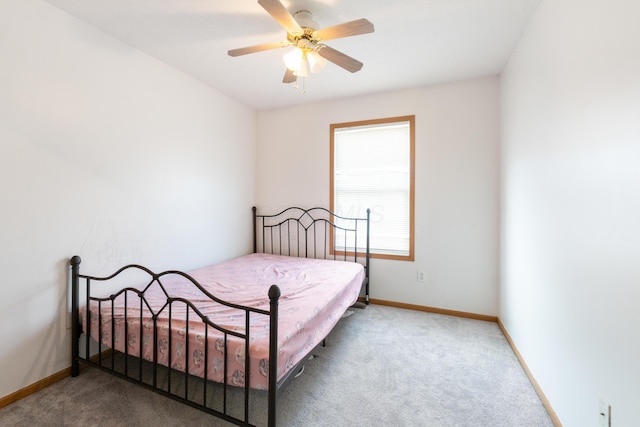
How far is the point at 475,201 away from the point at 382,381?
1.94 meters

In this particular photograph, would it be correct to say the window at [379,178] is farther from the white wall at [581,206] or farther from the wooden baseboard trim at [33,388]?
the wooden baseboard trim at [33,388]

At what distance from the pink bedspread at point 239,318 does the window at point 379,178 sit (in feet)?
2.55

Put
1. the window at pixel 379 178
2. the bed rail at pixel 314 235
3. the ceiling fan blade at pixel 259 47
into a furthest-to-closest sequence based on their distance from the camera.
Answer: the bed rail at pixel 314 235
the window at pixel 379 178
the ceiling fan blade at pixel 259 47

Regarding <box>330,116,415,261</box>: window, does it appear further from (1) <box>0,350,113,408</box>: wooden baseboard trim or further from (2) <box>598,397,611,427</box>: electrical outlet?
(1) <box>0,350,113,408</box>: wooden baseboard trim

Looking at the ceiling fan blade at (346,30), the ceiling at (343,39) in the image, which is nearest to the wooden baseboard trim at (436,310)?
the ceiling at (343,39)

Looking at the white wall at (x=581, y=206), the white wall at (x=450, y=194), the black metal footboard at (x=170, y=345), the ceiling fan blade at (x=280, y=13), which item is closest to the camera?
the white wall at (x=581, y=206)

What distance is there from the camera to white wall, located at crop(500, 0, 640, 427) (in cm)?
102

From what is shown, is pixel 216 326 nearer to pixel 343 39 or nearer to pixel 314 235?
pixel 343 39

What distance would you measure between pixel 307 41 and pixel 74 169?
176 centimetres

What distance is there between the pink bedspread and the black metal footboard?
0.01m

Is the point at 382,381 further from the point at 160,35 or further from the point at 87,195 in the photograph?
the point at 160,35

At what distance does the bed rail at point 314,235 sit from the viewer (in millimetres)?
3387

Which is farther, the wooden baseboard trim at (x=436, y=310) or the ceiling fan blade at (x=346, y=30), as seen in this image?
the wooden baseboard trim at (x=436, y=310)

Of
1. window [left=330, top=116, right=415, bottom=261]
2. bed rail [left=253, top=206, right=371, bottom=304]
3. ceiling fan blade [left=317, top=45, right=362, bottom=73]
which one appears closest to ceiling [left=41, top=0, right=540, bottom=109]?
ceiling fan blade [left=317, top=45, right=362, bottom=73]
